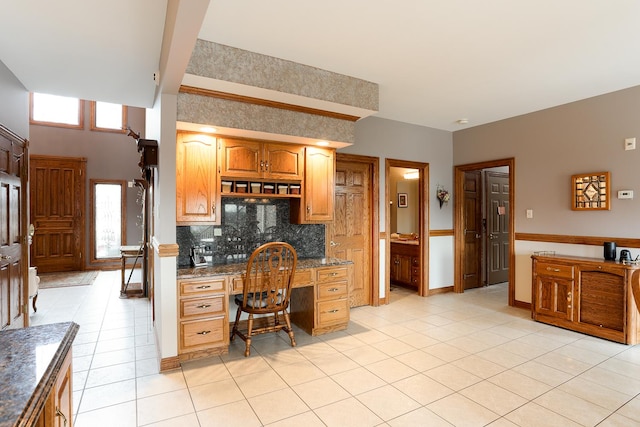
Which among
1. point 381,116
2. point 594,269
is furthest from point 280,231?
point 594,269

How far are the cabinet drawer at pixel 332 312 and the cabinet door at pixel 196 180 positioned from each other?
4.74ft

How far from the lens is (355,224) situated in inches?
185

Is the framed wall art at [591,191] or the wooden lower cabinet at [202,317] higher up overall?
the framed wall art at [591,191]

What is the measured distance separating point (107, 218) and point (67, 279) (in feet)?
6.08

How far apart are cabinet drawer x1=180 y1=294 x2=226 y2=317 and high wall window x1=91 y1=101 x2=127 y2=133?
6.37 metres

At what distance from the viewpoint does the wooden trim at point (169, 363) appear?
2818 mm

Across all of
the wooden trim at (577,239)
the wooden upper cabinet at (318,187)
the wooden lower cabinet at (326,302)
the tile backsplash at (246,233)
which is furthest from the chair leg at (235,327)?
the wooden trim at (577,239)

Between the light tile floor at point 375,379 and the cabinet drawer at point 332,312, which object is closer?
the light tile floor at point 375,379

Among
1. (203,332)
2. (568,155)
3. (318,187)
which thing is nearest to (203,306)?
(203,332)

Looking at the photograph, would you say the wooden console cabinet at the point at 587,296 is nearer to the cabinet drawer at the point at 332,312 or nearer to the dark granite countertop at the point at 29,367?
the cabinet drawer at the point at 332,312

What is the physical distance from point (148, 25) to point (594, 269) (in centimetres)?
475

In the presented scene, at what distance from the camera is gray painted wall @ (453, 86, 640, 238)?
3717 mm

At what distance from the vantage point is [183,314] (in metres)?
2.92

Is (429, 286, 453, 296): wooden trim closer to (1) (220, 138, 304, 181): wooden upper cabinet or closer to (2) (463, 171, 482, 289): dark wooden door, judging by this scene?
(2) (463, 171, 482, 289): dark wooden door
